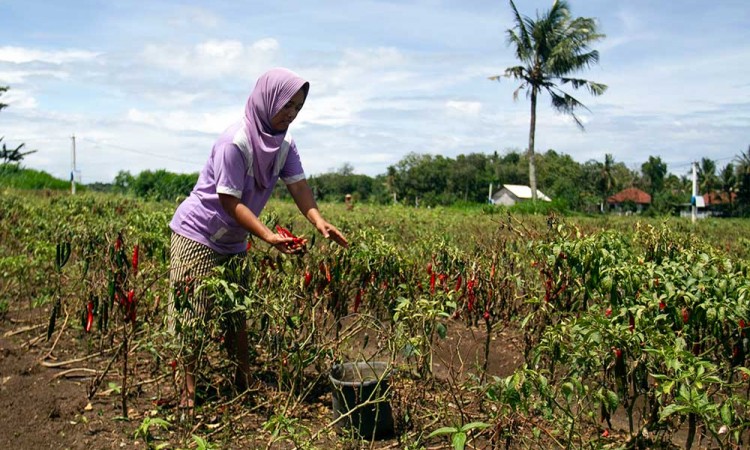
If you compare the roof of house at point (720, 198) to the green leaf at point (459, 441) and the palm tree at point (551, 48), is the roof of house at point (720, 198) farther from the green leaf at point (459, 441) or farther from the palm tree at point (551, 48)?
the green leaf at point (459, 441)

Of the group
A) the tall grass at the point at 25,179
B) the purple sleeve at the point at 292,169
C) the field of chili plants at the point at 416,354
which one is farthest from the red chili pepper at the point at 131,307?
the tall grass at the point at 25,179

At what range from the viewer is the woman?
300 cm

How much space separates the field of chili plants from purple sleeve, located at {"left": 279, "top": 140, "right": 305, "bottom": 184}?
477 mm

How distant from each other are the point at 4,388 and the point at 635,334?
2962 millimetres

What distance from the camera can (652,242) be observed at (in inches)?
162

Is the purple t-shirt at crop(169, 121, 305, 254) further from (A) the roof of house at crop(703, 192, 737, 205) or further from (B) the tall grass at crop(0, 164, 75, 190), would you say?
(A) the roof of house at crop(703, 192, 737, 205)

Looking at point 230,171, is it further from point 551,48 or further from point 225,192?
point 551,48

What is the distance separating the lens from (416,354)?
2.74 meters

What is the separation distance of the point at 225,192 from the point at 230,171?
9cm

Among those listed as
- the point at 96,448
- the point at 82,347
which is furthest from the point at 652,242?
the point at 82,347

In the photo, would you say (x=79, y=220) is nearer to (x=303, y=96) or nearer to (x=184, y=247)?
(x=184, y=247)

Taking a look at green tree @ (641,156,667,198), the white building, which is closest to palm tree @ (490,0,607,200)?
the white building

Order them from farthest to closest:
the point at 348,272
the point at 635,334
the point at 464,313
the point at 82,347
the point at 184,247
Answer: the point at 464,313 < the point at 82,347 < the point at 348,272 < the point at 184,247 < the point at 635,334

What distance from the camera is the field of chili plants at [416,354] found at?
2.40 m
